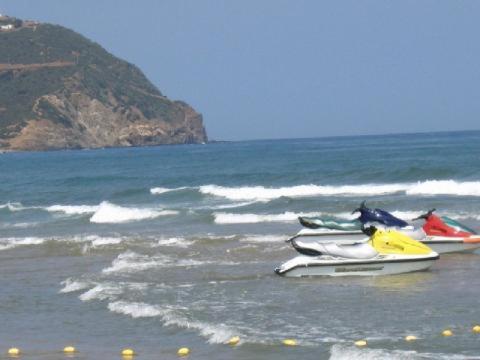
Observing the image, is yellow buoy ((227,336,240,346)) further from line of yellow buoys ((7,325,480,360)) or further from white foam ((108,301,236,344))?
white foam ((108,301,236,344))

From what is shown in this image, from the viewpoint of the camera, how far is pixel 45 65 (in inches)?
6585

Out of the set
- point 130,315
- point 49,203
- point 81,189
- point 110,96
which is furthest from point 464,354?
point 110,96

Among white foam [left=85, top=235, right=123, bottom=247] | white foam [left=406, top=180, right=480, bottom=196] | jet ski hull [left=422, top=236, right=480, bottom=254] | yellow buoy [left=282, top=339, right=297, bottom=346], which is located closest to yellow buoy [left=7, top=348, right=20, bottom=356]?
yellow buoy [left=282, top=339, right=297, bottom=346]

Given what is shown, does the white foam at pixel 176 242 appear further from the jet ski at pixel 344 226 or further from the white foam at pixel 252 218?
the white foam at pixel 252 218

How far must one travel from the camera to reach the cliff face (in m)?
153

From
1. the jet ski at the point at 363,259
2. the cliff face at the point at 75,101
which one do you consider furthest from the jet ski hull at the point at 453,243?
the cliff face at the point at 75,101

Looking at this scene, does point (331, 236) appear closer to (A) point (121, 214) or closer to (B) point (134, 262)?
(B) point (134, 262)

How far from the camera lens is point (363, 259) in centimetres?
1839

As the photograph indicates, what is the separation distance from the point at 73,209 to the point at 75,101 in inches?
4462

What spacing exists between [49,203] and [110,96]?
11610 centimetres

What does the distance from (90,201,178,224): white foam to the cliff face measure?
11474cm

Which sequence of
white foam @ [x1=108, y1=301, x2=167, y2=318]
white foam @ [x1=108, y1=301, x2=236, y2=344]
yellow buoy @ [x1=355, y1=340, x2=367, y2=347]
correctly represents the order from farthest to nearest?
white foam @ [x1=108, y1=301, x2=167, y2=318] < white foam @ [x1=108, y1=301, x2=236, y2=344] < yellow buoy @ [x1=355, y1=340, x2=367, y2=347]

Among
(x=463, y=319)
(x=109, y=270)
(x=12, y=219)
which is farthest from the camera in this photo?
(x=12, y=219)

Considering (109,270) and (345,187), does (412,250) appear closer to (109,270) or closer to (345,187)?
(109,270)
